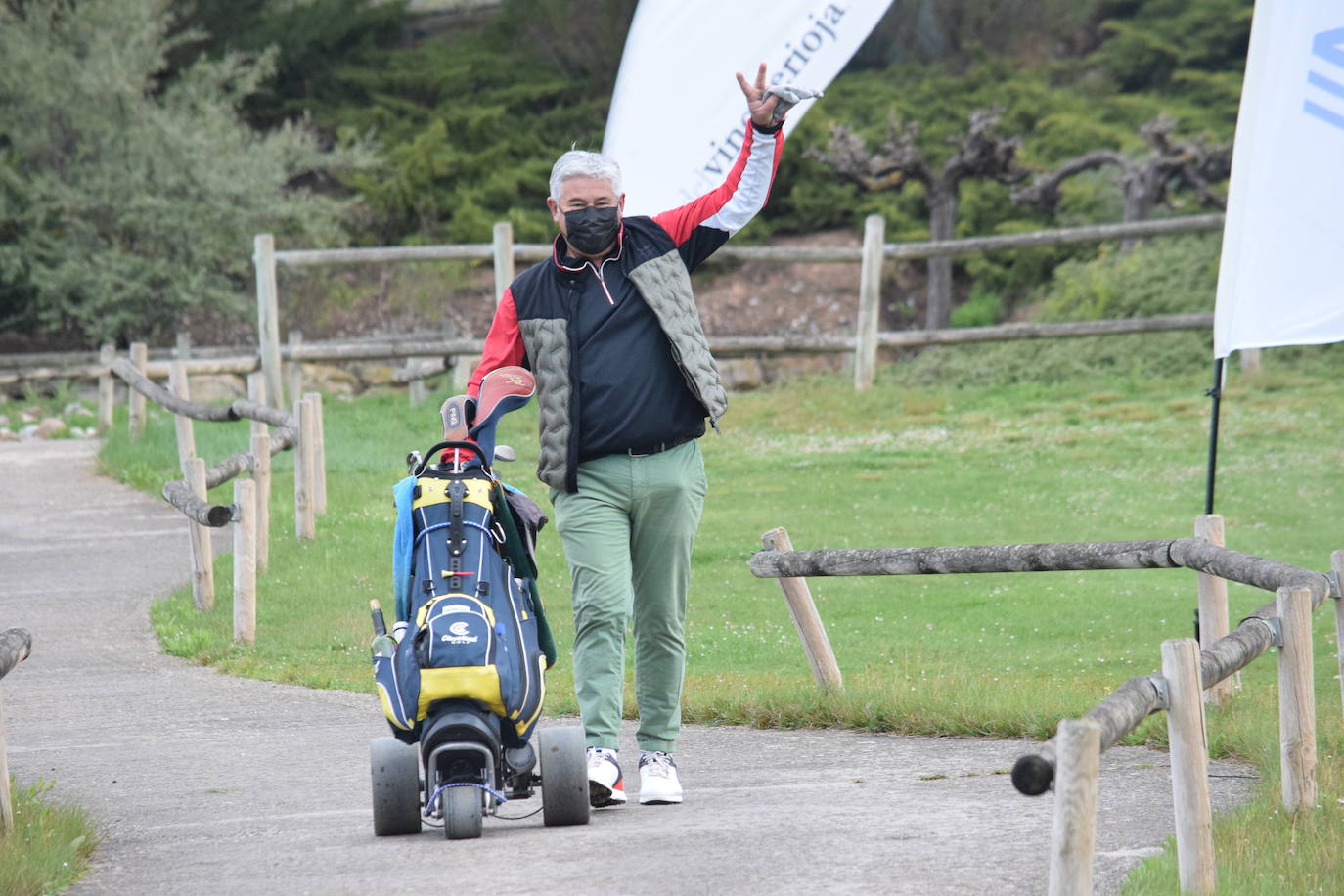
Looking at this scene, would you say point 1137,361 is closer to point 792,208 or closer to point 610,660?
point 792,208

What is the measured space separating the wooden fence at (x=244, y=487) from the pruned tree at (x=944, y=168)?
30.6 feet

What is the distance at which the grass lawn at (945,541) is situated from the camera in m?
6.40

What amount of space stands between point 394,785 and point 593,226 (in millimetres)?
1709

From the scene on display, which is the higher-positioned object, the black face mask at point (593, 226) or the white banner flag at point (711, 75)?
the white banner flag at point (711, 75)

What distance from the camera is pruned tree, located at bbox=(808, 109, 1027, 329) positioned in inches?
779

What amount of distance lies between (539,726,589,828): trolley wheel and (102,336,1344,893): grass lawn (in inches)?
60.3

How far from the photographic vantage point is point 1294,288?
245 inches

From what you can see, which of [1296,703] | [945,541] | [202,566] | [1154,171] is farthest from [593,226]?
[1154,171]

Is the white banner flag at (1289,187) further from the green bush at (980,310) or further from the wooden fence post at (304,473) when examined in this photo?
the green bush at (980,310)

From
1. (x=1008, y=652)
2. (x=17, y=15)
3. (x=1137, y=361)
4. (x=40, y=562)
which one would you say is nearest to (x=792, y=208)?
(x=1137, y=361)

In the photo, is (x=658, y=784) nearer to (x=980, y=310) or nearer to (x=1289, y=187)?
(x=1289, y=187)

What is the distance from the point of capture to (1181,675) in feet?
12.8

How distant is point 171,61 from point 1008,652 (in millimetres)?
20155

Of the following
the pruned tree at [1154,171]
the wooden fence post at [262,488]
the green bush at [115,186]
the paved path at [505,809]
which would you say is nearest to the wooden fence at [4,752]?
the paved path at [505,809]
